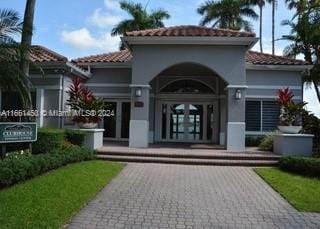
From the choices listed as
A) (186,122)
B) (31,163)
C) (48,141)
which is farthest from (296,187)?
(186,122)

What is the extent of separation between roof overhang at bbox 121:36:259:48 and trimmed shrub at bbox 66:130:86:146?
464 centimetres

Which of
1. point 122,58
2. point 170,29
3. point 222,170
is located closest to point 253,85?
point 170,29

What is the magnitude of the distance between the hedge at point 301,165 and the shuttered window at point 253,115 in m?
7.22

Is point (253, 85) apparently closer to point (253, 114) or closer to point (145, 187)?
point (253, 114)

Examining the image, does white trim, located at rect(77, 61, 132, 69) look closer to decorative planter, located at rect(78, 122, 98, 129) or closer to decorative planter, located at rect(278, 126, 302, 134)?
decorative planter, located at rect(78, 122, 98, 129)

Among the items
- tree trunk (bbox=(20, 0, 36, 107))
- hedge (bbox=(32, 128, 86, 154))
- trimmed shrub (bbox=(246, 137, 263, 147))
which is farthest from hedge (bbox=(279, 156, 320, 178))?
tree trunk (bbox=(20, 0, 36, 107))

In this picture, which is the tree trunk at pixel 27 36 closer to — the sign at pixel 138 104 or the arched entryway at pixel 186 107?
the sign at pixel 138 104

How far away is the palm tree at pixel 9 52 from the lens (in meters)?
11.9

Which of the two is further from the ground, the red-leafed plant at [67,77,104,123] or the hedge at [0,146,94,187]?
the red-leafed plant at [67,77,104,123]

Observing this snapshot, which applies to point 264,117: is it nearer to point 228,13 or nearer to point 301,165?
point 301,165

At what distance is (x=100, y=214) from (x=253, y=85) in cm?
1535

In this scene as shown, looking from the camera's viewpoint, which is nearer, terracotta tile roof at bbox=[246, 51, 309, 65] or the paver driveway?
the paver driveway

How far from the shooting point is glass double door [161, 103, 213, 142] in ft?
73.7

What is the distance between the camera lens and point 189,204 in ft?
29.3
